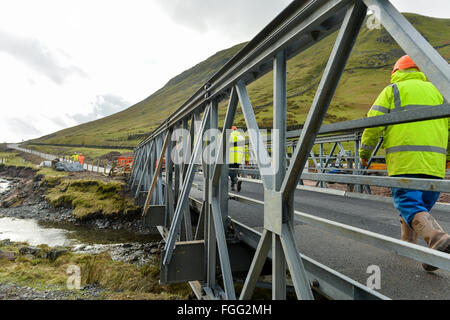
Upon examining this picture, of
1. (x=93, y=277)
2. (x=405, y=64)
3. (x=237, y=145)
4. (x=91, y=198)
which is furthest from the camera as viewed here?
(x=91, y=198)

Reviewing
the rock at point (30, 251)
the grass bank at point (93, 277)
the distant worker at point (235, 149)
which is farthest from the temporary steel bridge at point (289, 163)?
the rock at point (30, 251)

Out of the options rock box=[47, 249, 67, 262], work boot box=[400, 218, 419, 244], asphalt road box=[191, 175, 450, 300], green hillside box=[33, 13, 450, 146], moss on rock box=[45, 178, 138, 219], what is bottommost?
rock box=[47, 249, 67, 262]

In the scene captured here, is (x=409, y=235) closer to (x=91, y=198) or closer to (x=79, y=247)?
(x=79, y=247)

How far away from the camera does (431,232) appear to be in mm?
2033

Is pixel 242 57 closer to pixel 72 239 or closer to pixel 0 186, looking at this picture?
pixel 72 239

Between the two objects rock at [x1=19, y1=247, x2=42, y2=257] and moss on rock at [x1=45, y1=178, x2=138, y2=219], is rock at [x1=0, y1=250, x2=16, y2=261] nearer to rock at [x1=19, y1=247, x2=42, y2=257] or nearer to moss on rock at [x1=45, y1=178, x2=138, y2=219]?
rock at [x1=19, y1=247, x2=42, y2=257]

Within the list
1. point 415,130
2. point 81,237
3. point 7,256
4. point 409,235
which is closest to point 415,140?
point 415,130

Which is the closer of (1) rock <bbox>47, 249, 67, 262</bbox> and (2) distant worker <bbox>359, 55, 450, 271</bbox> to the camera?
(2) distant worker <bbox>359, 55, 450, 271</bbox>

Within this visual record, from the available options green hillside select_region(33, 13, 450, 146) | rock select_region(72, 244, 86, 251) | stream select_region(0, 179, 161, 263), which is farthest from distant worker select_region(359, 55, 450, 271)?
green hillside select_region(33, 13, 450, 146)

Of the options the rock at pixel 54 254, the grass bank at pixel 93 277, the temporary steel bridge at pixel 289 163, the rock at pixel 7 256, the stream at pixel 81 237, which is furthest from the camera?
the stream at pixel 81 237

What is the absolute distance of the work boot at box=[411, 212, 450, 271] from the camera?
1915 mm

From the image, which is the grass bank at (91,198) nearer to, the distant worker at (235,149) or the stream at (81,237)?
the stream at (81,237)

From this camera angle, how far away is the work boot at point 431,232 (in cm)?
192

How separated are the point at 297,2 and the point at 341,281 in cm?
183
